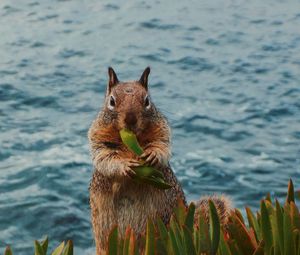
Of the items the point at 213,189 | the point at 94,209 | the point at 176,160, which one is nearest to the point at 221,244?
the point at 94,209

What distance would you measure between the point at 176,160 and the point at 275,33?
5.17 m

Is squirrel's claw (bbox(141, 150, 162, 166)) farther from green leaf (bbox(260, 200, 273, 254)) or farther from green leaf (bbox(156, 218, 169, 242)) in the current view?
green leaf (bbox(260, 200, 273, 254))

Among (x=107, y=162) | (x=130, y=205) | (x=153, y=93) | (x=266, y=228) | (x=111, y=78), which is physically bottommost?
(x=266, y=228)

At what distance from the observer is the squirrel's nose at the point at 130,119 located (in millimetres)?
5191

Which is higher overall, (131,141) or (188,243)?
(131,141)

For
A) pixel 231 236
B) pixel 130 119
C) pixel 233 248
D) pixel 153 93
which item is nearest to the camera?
pixel 233 248

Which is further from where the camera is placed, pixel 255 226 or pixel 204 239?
pixel 255 226

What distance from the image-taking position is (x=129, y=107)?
525cm

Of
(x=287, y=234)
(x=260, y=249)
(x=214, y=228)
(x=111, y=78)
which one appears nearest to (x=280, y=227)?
(x=287, y=234)

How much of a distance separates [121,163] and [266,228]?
1955 mm

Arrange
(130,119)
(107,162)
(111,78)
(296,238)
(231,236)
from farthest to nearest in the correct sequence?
1. (111,78)
2. (107,162)
3. (130,119)
4. (231,236)
5. (296,238)

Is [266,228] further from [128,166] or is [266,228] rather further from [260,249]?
[128,166]

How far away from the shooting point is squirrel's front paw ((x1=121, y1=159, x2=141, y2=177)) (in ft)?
16.6

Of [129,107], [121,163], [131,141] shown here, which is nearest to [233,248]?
[131,141]
